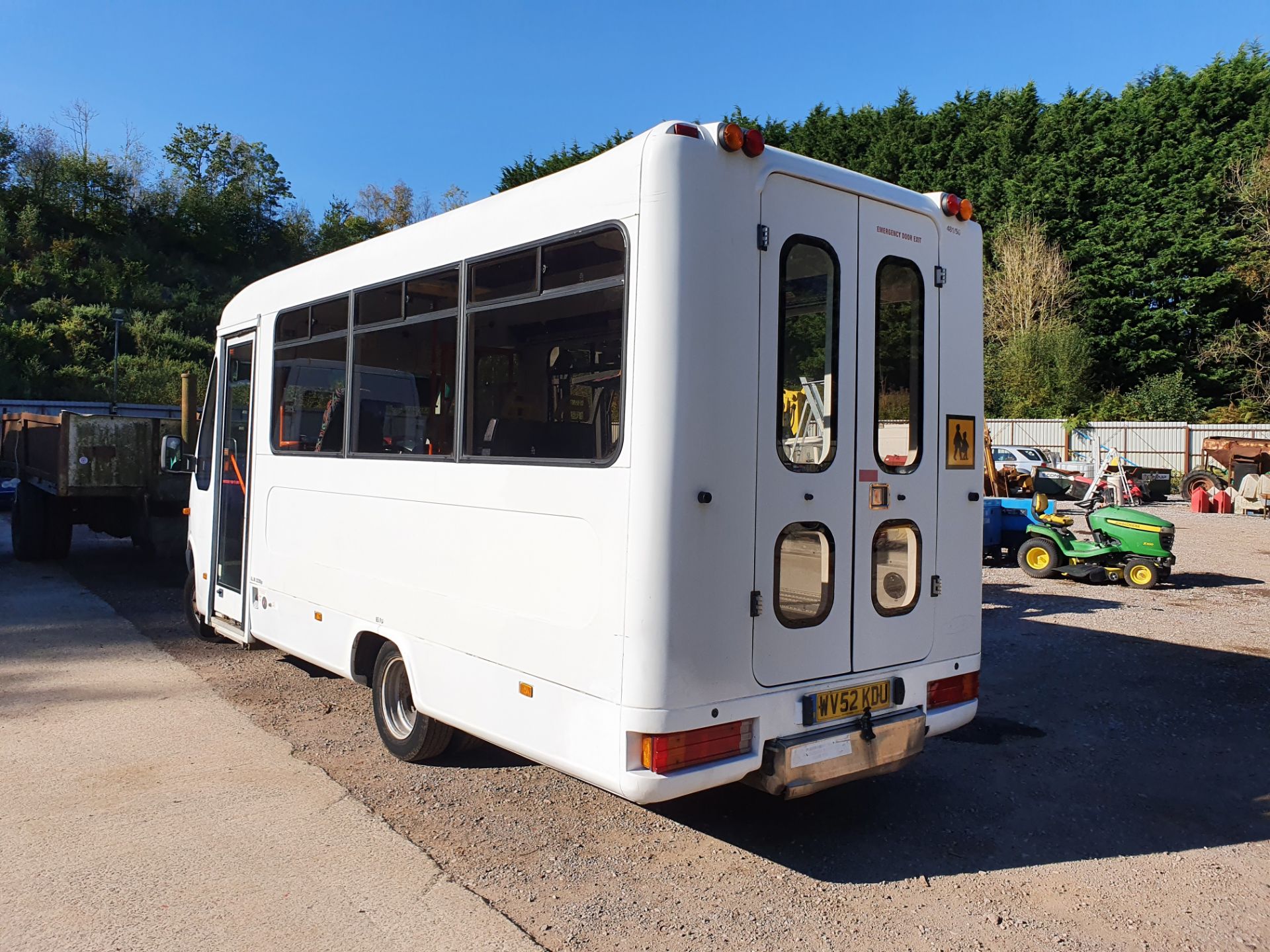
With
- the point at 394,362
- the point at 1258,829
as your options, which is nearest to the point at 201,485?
the point at 394,362

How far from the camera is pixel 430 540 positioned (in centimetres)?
453

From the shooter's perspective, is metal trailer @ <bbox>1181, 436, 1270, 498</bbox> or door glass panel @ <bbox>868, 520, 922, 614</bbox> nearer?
door glass panel @ <bbox>868, 520, 922, 614</bbox>

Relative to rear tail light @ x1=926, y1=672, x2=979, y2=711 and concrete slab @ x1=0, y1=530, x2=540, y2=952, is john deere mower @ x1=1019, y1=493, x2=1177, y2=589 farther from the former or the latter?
concrete slab @ x1=0, y1=530, x2=540, y2=952

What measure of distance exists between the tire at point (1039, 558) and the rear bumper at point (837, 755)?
9.12 m

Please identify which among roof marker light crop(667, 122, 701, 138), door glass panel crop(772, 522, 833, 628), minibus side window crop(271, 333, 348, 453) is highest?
roof marker light crop(667, 122, 701, 138)

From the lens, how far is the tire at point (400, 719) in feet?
16.1

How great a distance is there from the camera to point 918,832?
4.41m

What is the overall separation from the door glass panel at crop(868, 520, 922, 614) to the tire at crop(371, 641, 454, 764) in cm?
233

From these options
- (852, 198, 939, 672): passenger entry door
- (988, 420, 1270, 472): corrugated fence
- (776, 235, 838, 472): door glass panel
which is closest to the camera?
(776, 235, 838, 472): door glass panel

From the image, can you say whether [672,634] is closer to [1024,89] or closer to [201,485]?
[201,485]

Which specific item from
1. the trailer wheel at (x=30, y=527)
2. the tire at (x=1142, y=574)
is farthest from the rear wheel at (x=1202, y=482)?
the trailer wheel at (x=30, y=527)

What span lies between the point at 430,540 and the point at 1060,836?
3339 mm

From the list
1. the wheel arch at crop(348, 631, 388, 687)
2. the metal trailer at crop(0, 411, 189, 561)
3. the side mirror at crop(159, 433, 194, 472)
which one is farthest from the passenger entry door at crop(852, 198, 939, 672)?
the metal trailer at crop(0, 411, 189, 561)

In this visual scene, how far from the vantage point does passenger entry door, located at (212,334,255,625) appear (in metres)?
6.63
